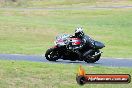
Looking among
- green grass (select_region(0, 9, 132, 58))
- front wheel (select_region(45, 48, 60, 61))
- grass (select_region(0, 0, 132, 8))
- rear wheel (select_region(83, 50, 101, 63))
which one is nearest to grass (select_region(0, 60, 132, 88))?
front wheel (select_region(45, 48, 60, 61))

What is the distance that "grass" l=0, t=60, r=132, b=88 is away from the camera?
13.2 metres

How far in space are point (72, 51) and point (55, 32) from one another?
1882 cm

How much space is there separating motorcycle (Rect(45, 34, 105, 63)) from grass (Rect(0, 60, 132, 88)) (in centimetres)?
323

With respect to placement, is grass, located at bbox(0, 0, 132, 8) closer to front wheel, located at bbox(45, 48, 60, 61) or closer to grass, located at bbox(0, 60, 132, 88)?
front wheel, located at bbox(45, 48, 60, 61)

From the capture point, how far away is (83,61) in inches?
820

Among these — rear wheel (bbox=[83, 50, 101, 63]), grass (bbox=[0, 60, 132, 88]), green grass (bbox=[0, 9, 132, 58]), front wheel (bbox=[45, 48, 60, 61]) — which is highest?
grass (bbox=[0, 60, 132, 88])

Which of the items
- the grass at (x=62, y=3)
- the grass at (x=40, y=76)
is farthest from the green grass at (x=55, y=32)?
the grass at (x=62, y=3)

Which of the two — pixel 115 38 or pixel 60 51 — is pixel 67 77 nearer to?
pixel 60 51

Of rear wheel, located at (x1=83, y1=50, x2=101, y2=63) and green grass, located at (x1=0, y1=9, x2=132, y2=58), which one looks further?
green grass, located at (x1=0, y1=9, x2=132, y2=58)

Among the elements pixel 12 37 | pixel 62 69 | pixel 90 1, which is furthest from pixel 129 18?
pixel 62 69

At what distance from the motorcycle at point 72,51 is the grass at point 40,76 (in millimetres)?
3230

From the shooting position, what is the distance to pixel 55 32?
129 ft

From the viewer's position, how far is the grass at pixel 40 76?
13250 mm

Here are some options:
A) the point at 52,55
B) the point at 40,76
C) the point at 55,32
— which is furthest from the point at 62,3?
the point at 40,76
